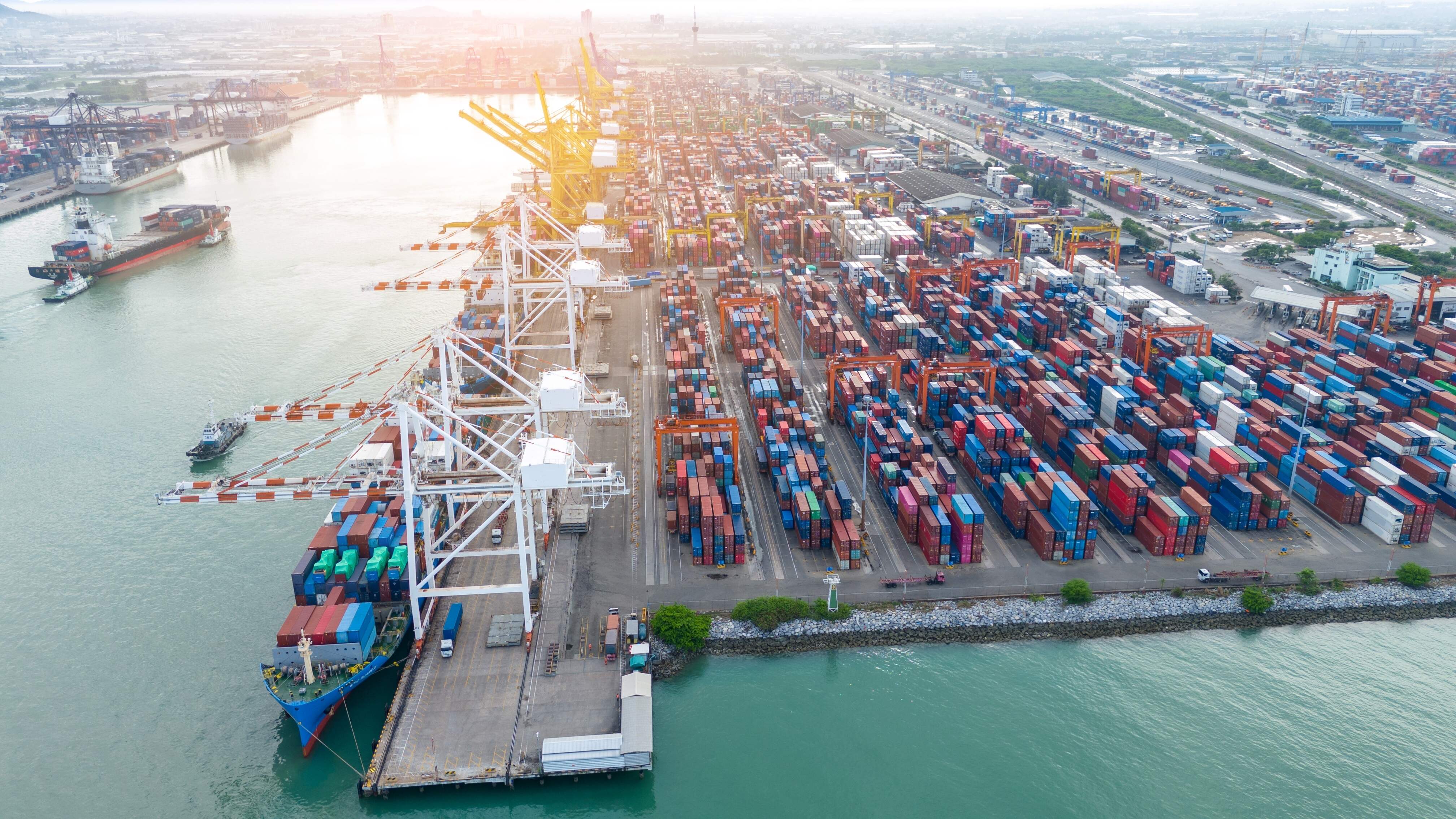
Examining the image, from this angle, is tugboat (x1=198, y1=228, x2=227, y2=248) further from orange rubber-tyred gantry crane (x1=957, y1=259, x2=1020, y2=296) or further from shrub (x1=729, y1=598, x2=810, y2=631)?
shrub (x1=729, y1=598, x2=810, y2=631)

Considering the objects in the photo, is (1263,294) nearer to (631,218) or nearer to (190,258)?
(631,218)

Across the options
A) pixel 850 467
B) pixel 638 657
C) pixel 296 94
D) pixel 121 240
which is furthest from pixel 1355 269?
pixel 296 94

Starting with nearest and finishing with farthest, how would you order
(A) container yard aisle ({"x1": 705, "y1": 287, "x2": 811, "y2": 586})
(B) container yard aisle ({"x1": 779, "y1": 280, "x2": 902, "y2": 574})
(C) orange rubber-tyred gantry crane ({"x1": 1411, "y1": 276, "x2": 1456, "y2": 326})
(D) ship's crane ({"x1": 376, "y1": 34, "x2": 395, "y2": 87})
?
(A) container yard aisle ({"x1": 705, "y1": 287, "x2": 811, "y2": 586}), (B) container yard aisle ({"x1": 779, "y1": 280, "x2": 902, "y2": 574}), (C) orange rubber-tyred gantry crane ({"x1": 1411, "y1": 276, "x2": 1456, "y2": 326}), (D) ship's crane ({"x1": 376, "y1": 34, "x2": 395, "y2": 87})

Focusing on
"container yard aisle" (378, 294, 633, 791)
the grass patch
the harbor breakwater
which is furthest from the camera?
the grass patch

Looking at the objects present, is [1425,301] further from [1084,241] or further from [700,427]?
[700,427]

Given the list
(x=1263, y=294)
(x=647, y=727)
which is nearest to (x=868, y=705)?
(x=647, y=727)

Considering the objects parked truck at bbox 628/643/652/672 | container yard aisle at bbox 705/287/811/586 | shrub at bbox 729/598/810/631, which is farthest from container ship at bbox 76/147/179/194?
shrub at bbox 729/598/810/631

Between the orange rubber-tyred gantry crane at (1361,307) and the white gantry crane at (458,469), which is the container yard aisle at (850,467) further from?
the orange rubber-tyred gantry crane at (1361,307)
